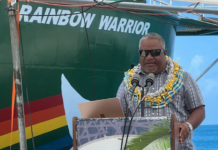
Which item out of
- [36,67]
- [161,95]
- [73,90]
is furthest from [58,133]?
[161,95]

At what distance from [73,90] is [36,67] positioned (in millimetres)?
788

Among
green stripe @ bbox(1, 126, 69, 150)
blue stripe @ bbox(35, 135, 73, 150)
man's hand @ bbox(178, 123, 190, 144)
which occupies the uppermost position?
man's hand @ bbox(178, 123, 190, 144)

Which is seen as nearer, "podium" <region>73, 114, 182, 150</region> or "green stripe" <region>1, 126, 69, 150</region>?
"podium" <region>73, 114, 182, 150</region>

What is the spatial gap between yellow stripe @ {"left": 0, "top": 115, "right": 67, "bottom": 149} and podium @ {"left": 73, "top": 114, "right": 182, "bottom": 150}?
388 centimetres

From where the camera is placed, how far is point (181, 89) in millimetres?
3154

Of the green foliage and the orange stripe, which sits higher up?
the green foliage

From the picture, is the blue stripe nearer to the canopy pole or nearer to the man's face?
the canopy pole

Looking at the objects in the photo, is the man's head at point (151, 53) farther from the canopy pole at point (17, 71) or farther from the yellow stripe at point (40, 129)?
the yellow stripe at point (40, 129)

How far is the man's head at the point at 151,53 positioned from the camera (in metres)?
3.13

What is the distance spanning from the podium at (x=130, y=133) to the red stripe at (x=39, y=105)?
3.81 metres

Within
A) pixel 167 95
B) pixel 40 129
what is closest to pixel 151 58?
pixel 167 95

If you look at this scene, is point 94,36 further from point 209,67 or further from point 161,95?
point 161,95

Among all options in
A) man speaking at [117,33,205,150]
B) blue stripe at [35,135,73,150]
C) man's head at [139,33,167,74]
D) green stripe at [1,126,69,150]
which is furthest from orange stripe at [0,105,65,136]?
man's head at [139,33,167,74]

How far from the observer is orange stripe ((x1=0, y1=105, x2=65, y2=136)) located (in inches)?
242
